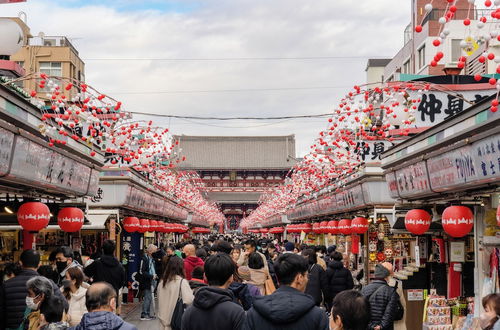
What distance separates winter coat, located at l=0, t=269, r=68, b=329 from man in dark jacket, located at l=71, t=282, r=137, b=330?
324 cm

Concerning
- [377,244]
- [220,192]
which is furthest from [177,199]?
[220,192]

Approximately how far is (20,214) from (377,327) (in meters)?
5.75

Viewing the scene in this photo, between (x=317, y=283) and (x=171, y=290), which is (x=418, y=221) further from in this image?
(x=171, y=290)

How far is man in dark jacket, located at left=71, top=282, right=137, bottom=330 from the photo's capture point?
5.42 m

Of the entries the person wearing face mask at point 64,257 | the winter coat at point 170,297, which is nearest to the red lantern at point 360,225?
the person wearing face mask at point 64,257

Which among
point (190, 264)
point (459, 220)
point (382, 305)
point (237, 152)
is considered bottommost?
point (382, 305)

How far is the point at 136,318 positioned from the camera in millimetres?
18047

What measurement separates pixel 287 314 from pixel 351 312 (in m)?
0.61

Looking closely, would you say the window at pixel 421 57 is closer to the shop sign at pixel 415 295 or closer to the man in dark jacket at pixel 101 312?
the shop sign at pixel 415 295

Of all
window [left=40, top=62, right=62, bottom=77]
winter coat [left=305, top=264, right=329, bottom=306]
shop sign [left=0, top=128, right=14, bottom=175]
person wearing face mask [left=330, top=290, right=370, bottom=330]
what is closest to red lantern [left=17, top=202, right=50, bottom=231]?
shop sign [left=0, top=128, right=14, bottom=175]

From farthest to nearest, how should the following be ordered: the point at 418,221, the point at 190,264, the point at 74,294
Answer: the point at 418,221, the point at 190,264, the point at 74,294

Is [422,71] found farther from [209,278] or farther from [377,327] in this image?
[209,278]

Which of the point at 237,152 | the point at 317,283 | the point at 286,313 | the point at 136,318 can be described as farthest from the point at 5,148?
the point at 237,152

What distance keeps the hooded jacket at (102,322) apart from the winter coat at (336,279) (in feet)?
27.7
